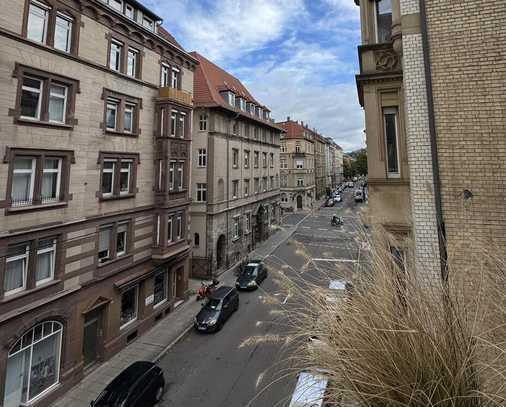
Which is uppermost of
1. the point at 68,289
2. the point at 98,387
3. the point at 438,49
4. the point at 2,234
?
the point at 438,49

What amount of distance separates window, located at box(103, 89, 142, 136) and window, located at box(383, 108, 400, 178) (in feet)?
38.4

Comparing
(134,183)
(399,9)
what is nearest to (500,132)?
(399,9)

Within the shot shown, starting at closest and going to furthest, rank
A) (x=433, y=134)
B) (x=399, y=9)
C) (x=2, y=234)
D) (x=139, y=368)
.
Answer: (x=433, y=134) → (x=399, y=9) → (x=2, y=234) → (x=139, y=368)

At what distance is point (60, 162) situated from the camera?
11609 mm

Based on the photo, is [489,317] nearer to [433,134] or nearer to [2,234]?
[433,134]

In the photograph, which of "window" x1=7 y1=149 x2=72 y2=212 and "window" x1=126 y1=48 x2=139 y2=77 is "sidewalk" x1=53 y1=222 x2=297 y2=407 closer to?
"window" x1=7 y1=149 x2=72 y2=212

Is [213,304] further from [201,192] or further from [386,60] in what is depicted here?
[386,60]

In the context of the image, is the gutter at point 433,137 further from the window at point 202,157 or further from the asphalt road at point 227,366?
the window at point 202,157

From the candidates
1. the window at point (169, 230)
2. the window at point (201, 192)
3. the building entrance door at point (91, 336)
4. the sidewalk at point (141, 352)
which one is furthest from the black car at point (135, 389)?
the window at point (201, 192)

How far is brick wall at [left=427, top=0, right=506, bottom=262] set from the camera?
5.53 meters

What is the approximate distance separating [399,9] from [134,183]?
43.2 ft

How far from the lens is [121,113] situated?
1427 cm

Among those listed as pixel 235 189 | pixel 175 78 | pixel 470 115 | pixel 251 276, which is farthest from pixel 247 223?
pixel 470 115

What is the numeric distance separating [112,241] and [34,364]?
536 cm
